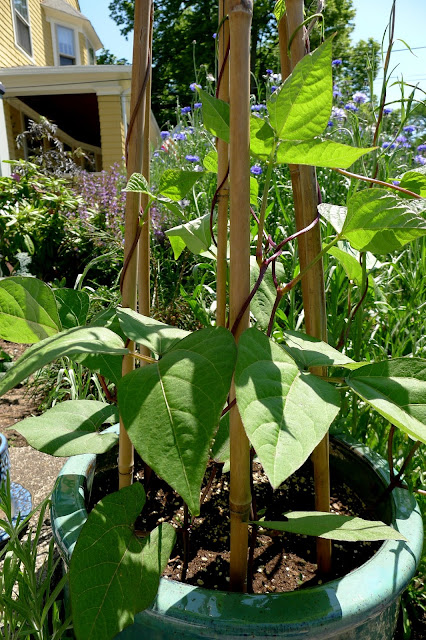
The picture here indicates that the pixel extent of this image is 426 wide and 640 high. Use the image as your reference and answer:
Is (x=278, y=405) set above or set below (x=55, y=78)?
below

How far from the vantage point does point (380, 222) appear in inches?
22.0

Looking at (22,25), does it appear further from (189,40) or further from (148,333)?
(148,333)

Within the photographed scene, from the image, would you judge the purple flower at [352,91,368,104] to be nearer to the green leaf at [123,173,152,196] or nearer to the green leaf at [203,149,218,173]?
the green leaf at [203,149,218,173]

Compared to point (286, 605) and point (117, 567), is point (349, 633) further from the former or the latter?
point (117, 567)

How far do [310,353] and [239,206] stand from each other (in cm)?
19

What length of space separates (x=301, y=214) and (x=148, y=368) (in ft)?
1.20

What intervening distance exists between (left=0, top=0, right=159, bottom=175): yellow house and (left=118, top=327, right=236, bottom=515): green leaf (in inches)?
324

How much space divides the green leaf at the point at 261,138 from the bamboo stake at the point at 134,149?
22 cm

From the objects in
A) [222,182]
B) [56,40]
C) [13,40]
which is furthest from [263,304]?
[56,40]

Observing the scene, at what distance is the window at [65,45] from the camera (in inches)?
501

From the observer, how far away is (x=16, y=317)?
1.97ft

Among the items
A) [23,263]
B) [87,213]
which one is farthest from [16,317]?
[87,213]

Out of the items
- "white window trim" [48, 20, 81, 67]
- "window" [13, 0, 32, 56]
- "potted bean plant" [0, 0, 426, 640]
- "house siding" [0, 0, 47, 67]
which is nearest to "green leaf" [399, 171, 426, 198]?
"potted bean plant" [0, 0, 426, 640]

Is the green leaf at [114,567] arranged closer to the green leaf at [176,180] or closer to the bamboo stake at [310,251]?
the bamboo stake at [310,251]
